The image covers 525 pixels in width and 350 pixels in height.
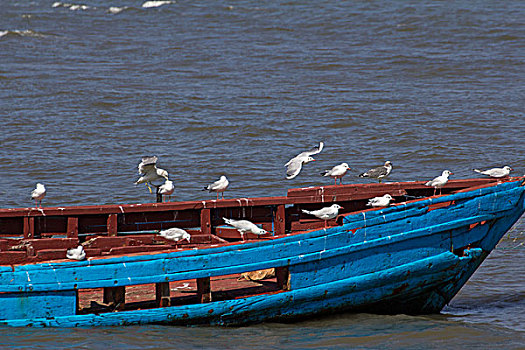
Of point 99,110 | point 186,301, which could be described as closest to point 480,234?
point 186,301

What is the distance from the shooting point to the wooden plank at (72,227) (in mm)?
9133

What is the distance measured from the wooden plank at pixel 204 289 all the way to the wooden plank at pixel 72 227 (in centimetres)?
167

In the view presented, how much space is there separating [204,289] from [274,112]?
12.3 m

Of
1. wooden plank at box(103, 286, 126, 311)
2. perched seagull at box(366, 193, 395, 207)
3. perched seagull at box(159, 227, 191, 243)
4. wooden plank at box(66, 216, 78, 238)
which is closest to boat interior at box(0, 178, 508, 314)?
wooden plank at box(66, 216, 78, 238)

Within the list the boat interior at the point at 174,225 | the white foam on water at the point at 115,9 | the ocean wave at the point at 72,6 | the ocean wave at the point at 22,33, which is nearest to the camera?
the boat interior at the point at 174,225

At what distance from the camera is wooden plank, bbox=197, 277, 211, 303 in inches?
324

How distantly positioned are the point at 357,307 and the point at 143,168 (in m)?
3.29

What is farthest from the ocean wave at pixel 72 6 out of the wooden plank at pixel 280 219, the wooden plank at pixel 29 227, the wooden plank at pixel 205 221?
the wooden plank at pixel 280 219

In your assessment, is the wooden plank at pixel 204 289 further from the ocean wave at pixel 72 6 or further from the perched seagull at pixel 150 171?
the ocean wave at pixel 72 6

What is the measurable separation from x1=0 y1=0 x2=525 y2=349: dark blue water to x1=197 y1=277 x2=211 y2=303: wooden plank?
11.7 inches

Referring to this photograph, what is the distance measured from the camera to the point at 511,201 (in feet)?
29.4

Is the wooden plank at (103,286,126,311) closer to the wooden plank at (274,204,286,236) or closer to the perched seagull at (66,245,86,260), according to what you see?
the perched seagull at (66,245,86,260)

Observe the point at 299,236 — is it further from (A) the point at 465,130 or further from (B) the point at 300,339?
(A) the point at 465,130

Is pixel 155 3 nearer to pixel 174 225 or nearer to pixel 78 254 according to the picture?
pixel 174 225
